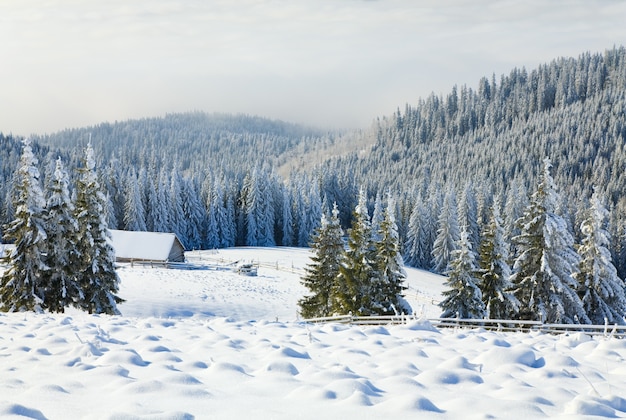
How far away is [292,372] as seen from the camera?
8.25m

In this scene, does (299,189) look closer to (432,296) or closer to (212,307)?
(432,296)

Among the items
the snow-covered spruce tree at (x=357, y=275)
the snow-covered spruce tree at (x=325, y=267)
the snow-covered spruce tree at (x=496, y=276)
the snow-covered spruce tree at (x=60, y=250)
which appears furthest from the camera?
the snow-covered spruce tree at (x=325, y=267)

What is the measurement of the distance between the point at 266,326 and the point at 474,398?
332 inches

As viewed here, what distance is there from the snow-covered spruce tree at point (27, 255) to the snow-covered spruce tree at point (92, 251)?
1.92 metres

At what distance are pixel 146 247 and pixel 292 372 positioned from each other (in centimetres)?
5351

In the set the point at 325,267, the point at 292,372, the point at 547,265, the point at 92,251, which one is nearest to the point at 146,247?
the point at 325,267

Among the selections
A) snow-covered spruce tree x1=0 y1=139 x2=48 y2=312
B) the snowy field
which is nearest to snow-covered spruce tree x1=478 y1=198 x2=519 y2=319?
the snowy field

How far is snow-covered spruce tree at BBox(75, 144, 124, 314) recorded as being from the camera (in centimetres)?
2528

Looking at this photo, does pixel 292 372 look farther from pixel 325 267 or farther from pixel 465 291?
pixel 325 267

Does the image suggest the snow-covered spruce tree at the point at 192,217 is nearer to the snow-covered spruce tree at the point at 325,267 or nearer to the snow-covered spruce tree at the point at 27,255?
the snow-covered spruce tree at the point at 325,267

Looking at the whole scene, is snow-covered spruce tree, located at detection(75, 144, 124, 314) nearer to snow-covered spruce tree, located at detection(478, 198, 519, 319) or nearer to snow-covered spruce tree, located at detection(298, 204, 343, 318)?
snow-covered spruce tree, located at detection(298, 204, 343, 318)

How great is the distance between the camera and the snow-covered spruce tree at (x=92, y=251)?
25281 mm

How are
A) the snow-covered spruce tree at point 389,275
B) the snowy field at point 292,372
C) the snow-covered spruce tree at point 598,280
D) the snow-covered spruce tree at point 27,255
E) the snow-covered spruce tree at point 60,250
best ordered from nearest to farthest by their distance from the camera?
the snowy field at point 292,372, the snow-covered spruce tree at point 27,255, the snow-covered spruce tree at point 60,250, the snow-covered spruce tree at point 389,275, the snow-covered spruce tree at point 598,280

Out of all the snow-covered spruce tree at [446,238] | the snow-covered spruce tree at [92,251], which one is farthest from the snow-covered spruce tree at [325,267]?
the snow-covered spruce tree at [446,238]
